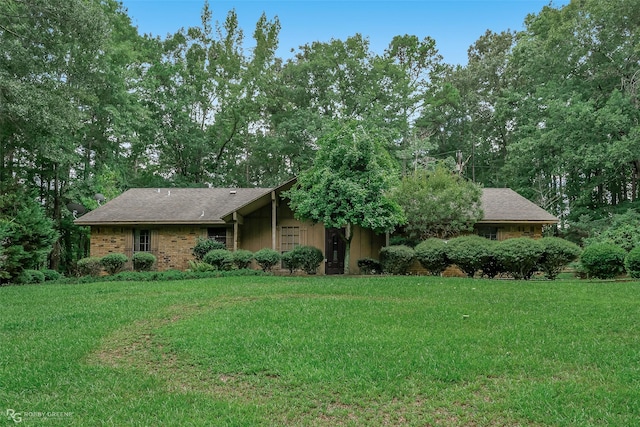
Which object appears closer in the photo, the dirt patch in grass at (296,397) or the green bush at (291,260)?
the dirt patch in grass at (296,397)

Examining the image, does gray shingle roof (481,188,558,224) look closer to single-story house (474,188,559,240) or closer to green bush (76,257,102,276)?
single-story house (474,188,559,240)

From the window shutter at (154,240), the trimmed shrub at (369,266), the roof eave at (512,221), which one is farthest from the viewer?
the window shutter at (154,240)

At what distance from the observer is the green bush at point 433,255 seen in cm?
1333

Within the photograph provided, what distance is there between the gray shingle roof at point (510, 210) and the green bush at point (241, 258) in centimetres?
927

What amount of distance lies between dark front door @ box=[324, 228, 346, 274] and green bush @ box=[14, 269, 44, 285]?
33.8 ft

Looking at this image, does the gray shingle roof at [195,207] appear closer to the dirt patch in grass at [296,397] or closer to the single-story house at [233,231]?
the single-story house at [233,231]

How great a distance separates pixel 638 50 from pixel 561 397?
2065 centimetres

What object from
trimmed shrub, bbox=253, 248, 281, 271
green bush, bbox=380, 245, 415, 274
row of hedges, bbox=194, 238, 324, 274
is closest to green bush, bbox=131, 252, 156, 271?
row of hedges, bbox=194, 238, 324, 274

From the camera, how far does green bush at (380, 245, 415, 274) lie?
46.3 ft

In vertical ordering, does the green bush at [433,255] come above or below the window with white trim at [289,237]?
below

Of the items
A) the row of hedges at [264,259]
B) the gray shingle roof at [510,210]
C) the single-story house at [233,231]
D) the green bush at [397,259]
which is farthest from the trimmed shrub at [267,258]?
the gray shingle roof at [510,210]

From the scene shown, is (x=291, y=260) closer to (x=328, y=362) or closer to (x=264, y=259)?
(x=264, y=259)

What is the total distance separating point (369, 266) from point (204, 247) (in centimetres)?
640

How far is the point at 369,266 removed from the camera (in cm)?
1558
